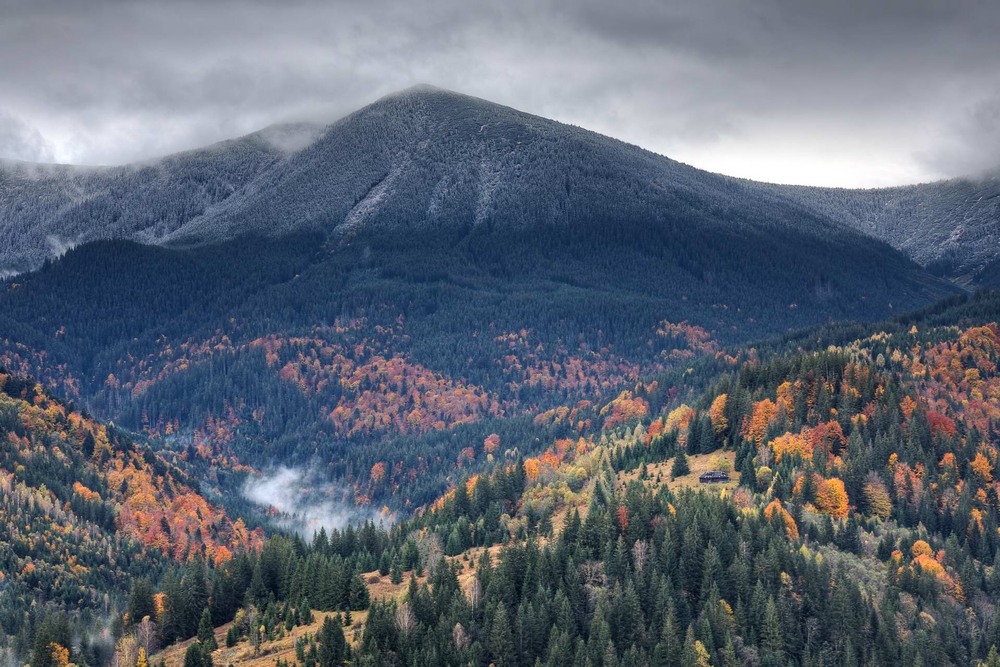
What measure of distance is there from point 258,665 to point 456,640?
27110mm

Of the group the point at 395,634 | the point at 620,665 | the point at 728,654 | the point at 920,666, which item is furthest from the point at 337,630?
the point at 920,666

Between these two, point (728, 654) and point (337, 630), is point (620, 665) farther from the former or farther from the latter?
point (337, 630)

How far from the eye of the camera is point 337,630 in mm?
196125

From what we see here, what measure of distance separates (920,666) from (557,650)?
50.7m

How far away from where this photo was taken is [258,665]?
196 metres

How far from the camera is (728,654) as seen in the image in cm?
19812

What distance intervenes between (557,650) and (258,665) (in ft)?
134

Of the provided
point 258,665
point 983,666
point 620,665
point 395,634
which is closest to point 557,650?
point 620,665

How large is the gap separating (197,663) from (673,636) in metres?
65.9

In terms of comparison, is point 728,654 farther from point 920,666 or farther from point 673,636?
point 920,666

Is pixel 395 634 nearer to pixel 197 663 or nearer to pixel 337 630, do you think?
pixel 337 630

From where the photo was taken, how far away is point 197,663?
19912 centimetres

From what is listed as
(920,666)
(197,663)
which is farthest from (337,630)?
(920,666)

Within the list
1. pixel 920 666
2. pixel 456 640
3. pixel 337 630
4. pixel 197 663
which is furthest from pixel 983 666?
pixel 197 663
